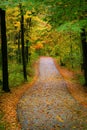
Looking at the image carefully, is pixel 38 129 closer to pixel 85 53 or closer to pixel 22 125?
pixel 22 125

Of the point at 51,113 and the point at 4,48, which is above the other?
the point at 4,48

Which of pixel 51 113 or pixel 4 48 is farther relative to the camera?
pixel 4 48

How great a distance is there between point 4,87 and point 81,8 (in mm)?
11618

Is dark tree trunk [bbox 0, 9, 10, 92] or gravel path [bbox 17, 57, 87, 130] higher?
dark tree trunk [bbox 0, 9, 10, 92]

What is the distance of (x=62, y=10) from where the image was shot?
8.15m

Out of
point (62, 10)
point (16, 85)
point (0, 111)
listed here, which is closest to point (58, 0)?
point (62, 10)

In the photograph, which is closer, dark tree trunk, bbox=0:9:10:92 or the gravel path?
the gravel path

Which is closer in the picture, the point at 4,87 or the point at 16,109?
the point at 16,109

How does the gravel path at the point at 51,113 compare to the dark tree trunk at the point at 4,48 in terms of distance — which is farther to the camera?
the dark tree trunk at the point at 4,48

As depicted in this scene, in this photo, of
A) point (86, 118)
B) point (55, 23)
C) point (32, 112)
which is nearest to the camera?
point (55, 23)

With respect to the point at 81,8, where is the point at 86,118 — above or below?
below

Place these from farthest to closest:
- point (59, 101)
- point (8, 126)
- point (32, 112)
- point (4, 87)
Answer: point (4, 87) < point (59, 101) < point (32, 112) < point (8, 126)

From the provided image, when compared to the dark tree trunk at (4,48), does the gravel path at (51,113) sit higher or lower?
lower

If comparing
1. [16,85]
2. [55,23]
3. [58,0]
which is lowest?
[16,85]
